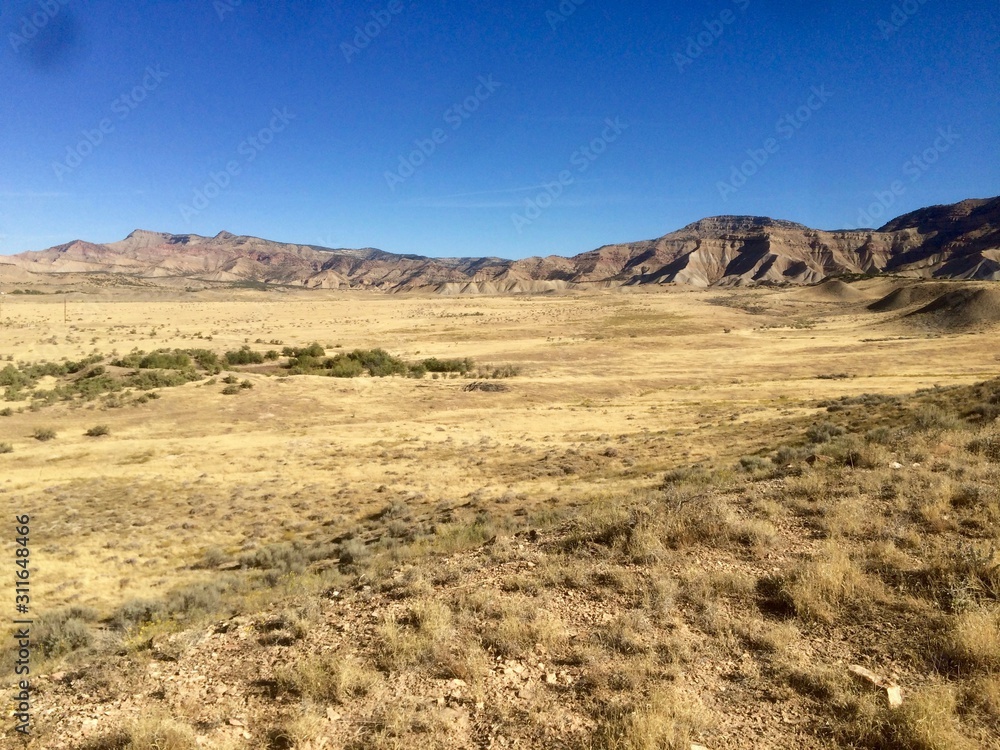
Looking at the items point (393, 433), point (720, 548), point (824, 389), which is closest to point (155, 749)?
point (720, 548)

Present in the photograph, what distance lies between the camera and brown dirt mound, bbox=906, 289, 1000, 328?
5622 cm

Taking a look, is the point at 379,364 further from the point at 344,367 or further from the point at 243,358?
the point at 243,358

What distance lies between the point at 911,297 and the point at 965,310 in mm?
20029

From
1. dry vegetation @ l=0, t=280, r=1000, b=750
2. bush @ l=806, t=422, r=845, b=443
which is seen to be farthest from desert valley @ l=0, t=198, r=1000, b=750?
bush @ l=806, t=422, r=845, b=443

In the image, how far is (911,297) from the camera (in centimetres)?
7669

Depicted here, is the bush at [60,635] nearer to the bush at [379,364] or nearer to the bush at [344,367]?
the bush at [344,367]

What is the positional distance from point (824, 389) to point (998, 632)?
27.9 metres

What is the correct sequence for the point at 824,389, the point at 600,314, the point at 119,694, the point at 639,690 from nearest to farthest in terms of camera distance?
the point at 639,690, the point at 119,694, the point at 824,389, the point at 600,314

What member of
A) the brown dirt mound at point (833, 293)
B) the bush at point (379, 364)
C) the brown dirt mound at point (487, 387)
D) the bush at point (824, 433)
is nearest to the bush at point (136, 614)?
the bush at point (824, 433)

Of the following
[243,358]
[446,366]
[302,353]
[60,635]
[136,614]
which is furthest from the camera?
[302,353]

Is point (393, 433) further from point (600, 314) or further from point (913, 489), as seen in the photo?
point (600, 314)

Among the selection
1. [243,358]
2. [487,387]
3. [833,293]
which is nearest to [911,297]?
[833,293]

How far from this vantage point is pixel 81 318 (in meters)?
70.1

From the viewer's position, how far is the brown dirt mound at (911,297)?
244 feet
